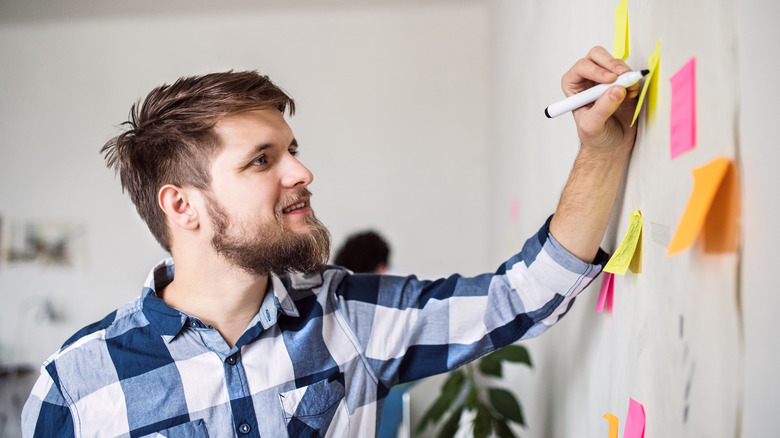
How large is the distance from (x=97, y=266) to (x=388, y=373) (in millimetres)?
3448

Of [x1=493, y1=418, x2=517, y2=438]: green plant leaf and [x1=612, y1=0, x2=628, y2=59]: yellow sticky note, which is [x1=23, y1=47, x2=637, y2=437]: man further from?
[x1=493, y1=418, x2=517, y2=438]: green plant leaf

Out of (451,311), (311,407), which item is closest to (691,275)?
(451,311)

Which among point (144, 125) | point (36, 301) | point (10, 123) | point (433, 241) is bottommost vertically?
point (36, 301)

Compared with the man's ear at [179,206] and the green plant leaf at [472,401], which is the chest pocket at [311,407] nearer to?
the man's ear at [179,206]

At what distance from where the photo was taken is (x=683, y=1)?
1.52 ft

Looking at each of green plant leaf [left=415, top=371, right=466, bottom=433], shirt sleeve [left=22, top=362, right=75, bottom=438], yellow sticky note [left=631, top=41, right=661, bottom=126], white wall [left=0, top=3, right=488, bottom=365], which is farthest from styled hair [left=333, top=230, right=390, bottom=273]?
yellow sticky note [left=631, top=41, right=661, bottom=126]

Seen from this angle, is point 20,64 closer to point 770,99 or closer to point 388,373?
point 388,373

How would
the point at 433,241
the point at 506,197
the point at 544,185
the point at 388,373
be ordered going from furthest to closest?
1. the point at 433,241
2. the point at 506,197
3. the point at 544,185
4. the point at 388,373

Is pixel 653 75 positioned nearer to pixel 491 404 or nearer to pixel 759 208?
pixel 759 208

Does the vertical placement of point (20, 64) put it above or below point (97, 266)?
above

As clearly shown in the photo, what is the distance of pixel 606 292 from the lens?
0.75 meters

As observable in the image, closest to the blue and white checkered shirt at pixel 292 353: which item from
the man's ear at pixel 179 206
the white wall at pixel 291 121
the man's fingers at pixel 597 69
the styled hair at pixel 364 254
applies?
the man's ear at pixel 179 206

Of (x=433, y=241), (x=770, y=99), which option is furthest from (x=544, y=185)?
(x=433, y=241)

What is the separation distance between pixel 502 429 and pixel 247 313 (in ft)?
2.53
